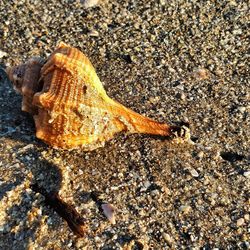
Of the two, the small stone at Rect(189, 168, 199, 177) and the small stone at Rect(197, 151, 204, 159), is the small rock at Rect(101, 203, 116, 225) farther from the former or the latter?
the small stone at Rect(197, 151, 204, 159)

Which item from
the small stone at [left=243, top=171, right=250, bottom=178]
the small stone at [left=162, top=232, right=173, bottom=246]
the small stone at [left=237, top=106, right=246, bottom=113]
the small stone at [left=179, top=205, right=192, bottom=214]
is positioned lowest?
the small stone at [left=162, top=232, right=173, bottom=246]

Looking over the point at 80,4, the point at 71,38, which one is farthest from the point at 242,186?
the point at 80,4

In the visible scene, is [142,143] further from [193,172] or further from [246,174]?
[246,174]

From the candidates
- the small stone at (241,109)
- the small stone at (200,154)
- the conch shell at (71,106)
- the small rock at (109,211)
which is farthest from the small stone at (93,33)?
the small rock at (109,211)

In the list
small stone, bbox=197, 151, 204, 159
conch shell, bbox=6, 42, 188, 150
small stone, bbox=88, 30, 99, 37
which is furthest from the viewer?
small stone, bbox=88, 30, 99, 37

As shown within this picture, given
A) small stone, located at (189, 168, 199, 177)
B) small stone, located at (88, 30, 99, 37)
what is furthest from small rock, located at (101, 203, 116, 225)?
small stone, located at (88, 30, 99, 37)

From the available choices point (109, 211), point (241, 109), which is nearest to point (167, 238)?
point (109, 211)

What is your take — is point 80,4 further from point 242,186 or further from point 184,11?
point 242,186
